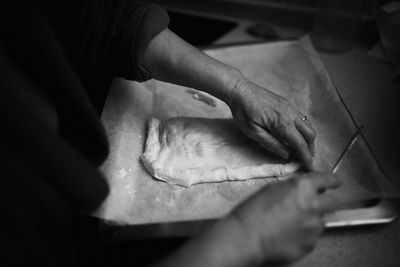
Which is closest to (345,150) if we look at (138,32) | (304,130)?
(304,130)

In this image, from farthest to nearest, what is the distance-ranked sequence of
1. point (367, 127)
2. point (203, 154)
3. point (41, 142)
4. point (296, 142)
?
point (367, 127)
point (203, 154)
point (296, 142)
point (41, 142)

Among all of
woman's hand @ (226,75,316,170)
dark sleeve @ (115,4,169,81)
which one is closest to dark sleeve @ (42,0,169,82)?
dark sleeve @ (115,4,169,81)

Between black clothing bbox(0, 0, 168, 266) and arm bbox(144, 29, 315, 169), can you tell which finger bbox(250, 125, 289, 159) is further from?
black clothing bbox(0, 0, 168, 266)

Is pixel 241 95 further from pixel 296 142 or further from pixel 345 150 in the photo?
pixel 345 150

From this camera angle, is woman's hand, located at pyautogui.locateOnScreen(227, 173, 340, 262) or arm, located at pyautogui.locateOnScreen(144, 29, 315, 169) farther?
arm, located at pyautogui.locateOnScreen(144, 29, 315, 169)

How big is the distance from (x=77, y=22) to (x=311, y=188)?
651 millimetres

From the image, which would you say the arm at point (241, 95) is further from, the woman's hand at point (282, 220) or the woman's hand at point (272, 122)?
the woman's hand at point (282, 220)

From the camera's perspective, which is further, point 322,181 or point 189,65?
point 189,65

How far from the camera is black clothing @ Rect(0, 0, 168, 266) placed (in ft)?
1.99

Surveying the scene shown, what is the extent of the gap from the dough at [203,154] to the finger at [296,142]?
0.13ft

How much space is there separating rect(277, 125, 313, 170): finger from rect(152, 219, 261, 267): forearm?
404mm

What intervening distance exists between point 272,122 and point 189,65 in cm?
28

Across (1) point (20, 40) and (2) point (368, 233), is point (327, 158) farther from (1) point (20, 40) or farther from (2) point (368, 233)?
(1) point (20, 40)

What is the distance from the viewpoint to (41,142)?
612 millimetres
